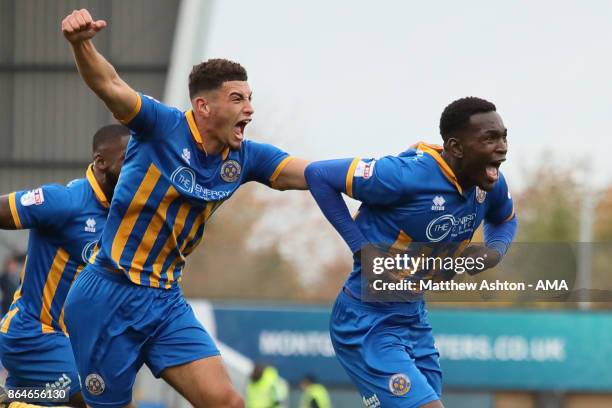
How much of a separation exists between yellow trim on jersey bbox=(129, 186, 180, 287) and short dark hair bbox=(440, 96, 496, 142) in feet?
5.25

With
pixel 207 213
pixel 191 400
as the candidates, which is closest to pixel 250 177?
pixel 207 213

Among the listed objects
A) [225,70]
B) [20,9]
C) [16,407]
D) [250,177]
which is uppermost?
[20,9]

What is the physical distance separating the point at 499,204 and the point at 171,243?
209cm

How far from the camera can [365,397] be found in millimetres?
6715

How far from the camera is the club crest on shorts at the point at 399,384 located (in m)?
6.45

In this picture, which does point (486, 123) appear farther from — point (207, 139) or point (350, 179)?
point (207, 139)

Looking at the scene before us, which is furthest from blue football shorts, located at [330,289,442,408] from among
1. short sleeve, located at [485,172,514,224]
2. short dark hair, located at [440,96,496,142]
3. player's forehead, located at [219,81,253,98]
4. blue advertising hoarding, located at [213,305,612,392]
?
blue advertising hoarding, located at [213,305,612,392]

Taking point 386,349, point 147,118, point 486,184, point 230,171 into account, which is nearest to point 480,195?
point 486,184

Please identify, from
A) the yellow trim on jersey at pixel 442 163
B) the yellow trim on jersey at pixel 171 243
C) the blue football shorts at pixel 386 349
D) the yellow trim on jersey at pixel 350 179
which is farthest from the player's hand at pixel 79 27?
the blue football shorts at pixel 386 349

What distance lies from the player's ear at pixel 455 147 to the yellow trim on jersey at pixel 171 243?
1536 mm

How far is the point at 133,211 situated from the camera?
21.2 feet

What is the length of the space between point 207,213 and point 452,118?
4.95ft

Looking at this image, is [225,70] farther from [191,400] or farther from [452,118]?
[191,400]

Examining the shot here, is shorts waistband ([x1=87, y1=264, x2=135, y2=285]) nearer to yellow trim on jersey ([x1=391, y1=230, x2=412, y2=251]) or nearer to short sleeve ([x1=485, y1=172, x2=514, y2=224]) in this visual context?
A: yellow trim on jersey ([x1=391, y1=230, x2=412, y2=251])
